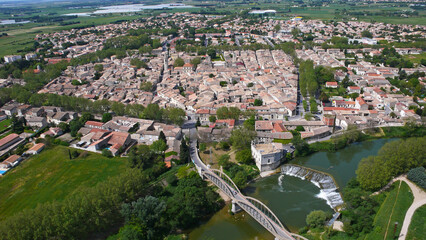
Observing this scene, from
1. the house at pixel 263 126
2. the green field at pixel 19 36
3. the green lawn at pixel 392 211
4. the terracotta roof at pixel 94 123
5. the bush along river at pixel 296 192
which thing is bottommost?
the bush along river at pixel 296 192

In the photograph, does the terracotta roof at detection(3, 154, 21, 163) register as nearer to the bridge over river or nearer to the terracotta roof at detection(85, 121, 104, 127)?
the terracotta roof at detection(85, 121, 104, 127)

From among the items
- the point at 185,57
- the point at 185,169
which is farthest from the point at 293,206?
the point at 185,57

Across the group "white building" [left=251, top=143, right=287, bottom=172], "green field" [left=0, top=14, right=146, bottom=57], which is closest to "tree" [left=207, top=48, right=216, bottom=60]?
"white building" [left=251, top=143, right=287, bottom=172]

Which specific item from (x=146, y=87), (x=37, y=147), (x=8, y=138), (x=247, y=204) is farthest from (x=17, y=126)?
(x=247, y=204)

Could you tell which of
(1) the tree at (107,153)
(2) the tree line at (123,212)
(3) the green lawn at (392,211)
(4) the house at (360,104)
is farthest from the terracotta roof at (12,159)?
(4) the house at (360,104)

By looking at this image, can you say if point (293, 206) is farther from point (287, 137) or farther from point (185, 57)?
point (185, 57)

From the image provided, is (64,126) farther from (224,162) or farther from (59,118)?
(224,162)

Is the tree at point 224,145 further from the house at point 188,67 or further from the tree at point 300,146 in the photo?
the house at point 188,67
